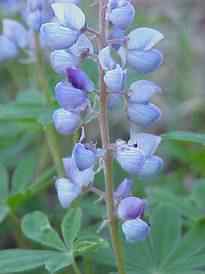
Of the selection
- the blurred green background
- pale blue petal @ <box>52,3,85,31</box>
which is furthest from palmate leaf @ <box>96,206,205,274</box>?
pale blue petal @ <box>52,3,85,31</box>

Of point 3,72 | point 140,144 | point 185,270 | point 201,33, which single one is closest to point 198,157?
point 185,270

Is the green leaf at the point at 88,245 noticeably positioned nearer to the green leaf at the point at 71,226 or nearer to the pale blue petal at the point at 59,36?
the green leaf at the point at 71,226

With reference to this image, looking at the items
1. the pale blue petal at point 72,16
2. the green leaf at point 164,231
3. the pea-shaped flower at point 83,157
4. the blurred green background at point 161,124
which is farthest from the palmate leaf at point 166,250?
the pale blue petal at point 72,16

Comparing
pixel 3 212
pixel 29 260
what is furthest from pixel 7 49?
pixel 29 260

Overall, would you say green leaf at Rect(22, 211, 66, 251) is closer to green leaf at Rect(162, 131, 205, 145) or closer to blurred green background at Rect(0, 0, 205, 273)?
blurred green background at Rect(0, 0, 205, 273)

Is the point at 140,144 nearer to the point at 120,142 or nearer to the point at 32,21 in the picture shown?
the point at 120,142

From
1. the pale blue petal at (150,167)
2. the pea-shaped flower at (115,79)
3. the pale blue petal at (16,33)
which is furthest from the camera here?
the pale blue petal at (16,33)

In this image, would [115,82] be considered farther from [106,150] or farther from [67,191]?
[67,191]
